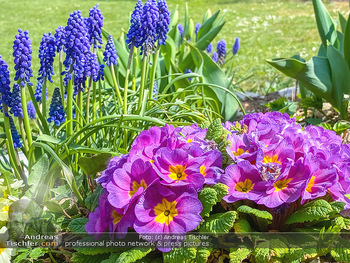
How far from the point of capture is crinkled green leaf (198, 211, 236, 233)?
1321 mm

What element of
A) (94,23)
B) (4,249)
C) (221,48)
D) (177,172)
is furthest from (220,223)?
(221,48)

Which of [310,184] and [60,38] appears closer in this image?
[310,184]

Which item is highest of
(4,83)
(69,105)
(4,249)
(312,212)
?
(4,83)

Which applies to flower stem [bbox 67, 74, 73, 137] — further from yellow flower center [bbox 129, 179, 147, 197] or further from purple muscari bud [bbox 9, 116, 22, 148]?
yellow flower center [bbox 129, 179, 147, 197]

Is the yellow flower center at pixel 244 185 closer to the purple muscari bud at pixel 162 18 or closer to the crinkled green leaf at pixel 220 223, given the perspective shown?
the crinkled green leaf at pixel 220 223

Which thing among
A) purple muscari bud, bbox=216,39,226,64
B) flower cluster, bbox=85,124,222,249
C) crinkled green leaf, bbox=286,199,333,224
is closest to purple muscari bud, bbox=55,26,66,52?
flower cluster, bbox=85,124,222,249

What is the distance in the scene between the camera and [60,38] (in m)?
1.78

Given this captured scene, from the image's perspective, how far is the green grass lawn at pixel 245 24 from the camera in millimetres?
6957

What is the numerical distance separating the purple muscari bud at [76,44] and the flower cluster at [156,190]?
0.51m

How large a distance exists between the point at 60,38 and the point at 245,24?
9139 mm

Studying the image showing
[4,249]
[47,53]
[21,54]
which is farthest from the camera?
[47,53]

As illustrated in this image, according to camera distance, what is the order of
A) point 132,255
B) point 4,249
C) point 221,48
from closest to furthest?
point 132,255 → point 4,249 → point 221,48

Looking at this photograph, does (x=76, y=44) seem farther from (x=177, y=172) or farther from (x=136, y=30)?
(x=177, y=172)

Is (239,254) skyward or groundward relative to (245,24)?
skyward
